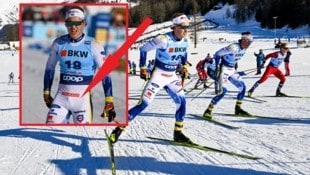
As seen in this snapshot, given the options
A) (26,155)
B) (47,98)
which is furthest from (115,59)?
(26,155)

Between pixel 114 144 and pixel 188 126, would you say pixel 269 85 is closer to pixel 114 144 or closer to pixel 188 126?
pixel 188 126

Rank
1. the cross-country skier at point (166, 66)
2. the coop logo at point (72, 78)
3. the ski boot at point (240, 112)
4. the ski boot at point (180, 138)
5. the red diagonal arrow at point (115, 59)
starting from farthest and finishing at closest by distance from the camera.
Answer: the ski boot at point (240, 112), the ski boot at point (180, 138), the cross-country skier at point (166, 66), the coop logo at point (72, 78), the red diagonal arrow at point (115, 59)

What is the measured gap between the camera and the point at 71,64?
19.9 ft

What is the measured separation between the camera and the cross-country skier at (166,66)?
827cm

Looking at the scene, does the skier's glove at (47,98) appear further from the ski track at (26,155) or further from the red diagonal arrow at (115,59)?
the ski track at (26,155)

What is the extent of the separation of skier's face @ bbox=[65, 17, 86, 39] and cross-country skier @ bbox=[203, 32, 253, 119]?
6716 millimetres

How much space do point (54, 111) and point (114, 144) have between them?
2.60 m

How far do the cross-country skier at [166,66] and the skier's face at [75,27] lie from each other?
2492 millimetres

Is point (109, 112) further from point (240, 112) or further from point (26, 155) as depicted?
point (240, 112)

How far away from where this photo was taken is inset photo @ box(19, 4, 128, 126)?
19.0 feet

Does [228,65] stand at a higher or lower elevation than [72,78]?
higher

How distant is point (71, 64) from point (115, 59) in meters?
0.61

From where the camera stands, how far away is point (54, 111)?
6.36 metres

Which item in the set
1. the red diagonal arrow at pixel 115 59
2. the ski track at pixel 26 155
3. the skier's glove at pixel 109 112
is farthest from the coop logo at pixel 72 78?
the ski track at pixel 26 155
